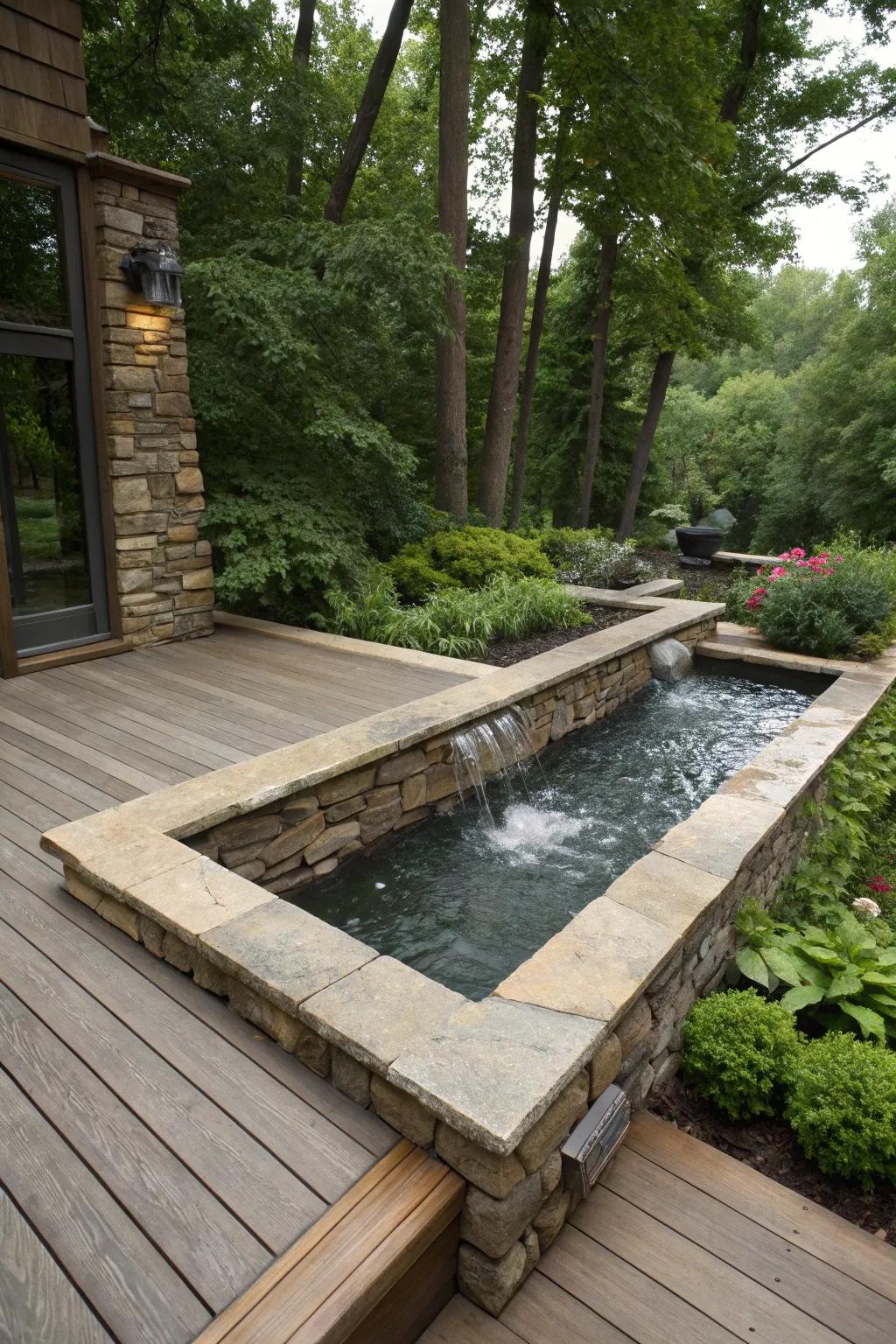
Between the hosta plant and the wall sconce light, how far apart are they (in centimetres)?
477

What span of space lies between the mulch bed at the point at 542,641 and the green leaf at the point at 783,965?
111 inches

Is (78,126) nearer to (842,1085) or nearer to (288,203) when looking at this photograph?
(288,203)

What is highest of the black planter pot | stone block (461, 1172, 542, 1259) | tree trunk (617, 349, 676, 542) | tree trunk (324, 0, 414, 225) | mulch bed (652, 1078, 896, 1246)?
tree trunk (324, 0, 414, 225)

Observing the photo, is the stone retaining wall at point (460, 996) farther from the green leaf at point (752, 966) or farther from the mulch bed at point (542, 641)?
the mulch bed at point (542, 641)

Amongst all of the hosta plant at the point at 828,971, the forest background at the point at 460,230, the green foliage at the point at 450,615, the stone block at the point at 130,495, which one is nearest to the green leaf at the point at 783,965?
the hosta plant at the point at 828,971

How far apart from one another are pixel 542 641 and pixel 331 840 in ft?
10.1

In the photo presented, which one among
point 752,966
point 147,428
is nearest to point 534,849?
point 752,966

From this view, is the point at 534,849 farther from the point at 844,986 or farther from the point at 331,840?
the point at 844,986

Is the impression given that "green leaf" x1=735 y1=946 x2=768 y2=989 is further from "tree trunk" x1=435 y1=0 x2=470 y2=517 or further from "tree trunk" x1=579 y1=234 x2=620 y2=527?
"tree trunk" x1=579 y1=234 x2=620 y2=527

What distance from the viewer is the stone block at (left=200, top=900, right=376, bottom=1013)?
6.57ft

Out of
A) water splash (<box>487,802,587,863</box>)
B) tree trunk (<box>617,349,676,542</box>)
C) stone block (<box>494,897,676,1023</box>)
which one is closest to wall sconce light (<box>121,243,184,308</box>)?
water splash (<box>487,802,587,863</box>)

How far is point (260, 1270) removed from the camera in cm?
147

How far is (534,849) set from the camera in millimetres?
3775

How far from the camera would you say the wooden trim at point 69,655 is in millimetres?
4680
